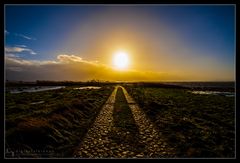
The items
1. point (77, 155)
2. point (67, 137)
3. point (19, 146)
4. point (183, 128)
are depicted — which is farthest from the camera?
point (183, 128)

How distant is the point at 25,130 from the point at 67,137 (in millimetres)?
2270

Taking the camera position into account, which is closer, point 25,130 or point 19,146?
point 19,146

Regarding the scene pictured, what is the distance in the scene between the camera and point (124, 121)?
16172 millimetres
